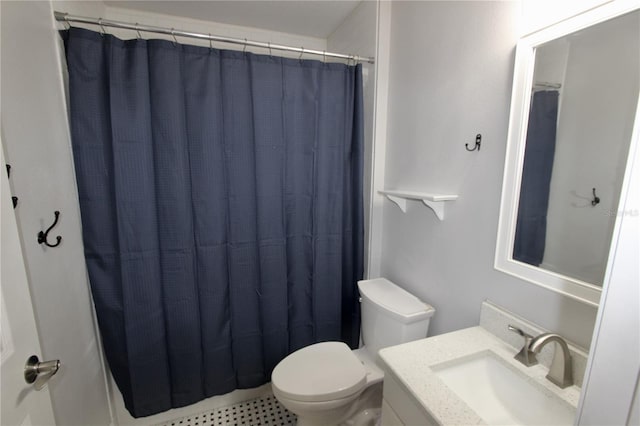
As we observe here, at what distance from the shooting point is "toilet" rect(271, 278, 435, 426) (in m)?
1.23

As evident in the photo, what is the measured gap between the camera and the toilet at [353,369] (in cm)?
123

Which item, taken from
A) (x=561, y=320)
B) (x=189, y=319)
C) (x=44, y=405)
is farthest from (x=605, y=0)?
(x=189, y=319)

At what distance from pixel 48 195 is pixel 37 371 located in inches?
27.4

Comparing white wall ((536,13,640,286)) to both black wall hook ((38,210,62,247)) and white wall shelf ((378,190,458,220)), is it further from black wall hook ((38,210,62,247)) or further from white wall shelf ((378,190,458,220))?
black wall hook ((38,210,62,247))

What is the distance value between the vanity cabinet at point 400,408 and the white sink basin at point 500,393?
135mm

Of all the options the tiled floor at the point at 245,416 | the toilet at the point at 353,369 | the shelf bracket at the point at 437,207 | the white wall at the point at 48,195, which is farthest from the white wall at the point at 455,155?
the white wall at the point at 48,195

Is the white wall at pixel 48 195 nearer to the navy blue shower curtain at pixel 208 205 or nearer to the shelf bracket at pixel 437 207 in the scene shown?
the navy blue shower curtain at pixel 208 205

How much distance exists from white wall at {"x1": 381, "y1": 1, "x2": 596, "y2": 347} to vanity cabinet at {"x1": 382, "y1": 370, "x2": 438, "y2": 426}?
1.56 feet

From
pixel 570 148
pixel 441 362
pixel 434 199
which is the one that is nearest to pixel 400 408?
pixel 441 362

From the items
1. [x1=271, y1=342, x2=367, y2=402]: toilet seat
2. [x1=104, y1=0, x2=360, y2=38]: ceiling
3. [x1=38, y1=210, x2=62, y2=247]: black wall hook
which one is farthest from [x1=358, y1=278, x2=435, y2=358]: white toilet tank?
[x1=104, y1=0, x2=360, y2=38]: ceiling

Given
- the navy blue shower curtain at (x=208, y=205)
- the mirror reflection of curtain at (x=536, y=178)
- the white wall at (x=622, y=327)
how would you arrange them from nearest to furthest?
1. the white wall at (x=622, y=327)
2. the mirror reflection of curtain at (x=536, y=178)
3. the navy blue shower curtain at (x=208, y=205)

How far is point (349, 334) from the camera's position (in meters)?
1.92

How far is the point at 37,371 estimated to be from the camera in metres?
0.64

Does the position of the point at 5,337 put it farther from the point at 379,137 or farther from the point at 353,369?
the point at 379,137
